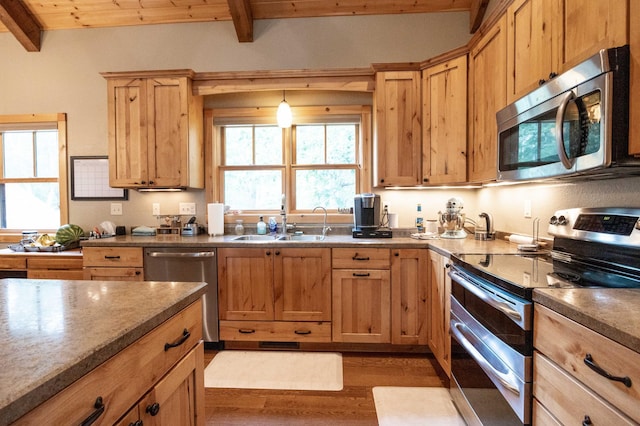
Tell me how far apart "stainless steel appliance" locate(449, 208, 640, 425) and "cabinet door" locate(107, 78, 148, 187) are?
2.78m

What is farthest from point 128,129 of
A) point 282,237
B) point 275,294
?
point 275,294

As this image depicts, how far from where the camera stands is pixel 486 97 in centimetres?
232

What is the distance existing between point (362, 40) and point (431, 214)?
5.86 ft

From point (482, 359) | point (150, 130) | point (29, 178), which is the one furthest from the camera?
point (29, 178)

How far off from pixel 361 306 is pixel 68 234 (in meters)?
2.84

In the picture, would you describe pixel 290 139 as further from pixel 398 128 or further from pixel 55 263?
pixel 55 263

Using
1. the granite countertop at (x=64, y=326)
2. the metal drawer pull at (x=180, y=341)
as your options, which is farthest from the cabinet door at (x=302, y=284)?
the metal drawer pull at (x=180, y=341)

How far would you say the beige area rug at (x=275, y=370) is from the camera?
2.24 m

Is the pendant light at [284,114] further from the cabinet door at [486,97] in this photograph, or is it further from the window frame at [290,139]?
the cabinet door at [486,97]

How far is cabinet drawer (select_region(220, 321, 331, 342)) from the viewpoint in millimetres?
2658

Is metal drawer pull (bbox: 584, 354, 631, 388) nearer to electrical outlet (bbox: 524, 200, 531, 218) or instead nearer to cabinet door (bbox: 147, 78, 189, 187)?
electrical outlet (bbox: 524, 200, 531, 218)

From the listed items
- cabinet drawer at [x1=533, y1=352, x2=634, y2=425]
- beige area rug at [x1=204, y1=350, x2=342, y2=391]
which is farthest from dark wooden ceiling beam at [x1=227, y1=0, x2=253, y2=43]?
cabinet drawer at [x1=533, y1=352, x2=634, y2=425]

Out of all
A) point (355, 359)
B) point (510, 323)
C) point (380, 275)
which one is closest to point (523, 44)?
point (510, 323)

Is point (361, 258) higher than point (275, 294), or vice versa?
point (361, 258)
